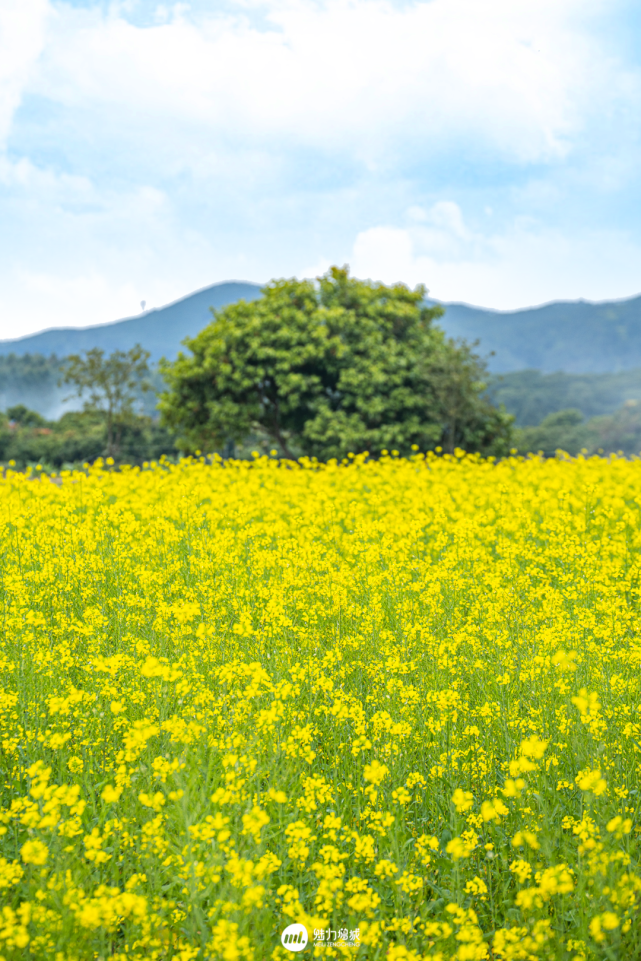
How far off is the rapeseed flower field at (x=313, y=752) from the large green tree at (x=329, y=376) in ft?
54.2

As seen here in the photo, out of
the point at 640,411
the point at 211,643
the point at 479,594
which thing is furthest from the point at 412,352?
the point at 640,411

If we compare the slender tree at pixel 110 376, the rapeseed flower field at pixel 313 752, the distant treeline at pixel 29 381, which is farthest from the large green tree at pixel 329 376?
the distant treeline at pixel 29 381

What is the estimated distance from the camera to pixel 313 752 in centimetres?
343

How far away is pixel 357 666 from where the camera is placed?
14.9 ft

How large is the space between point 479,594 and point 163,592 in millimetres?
2989

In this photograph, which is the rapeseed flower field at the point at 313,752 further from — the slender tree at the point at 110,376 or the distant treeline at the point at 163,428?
the slender tree at the point at 110,376

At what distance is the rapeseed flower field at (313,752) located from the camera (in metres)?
2.46

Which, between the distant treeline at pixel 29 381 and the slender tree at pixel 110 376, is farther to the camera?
the distant treeline at pixel 29 381

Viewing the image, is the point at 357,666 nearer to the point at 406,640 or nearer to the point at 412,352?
the point at 406,640

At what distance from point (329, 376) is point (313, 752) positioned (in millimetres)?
22465

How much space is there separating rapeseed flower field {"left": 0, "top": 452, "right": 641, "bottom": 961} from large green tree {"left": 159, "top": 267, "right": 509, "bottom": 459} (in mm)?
16533

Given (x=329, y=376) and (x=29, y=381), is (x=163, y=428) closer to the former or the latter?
(x=329, y=376)

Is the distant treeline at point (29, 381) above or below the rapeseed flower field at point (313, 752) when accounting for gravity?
above

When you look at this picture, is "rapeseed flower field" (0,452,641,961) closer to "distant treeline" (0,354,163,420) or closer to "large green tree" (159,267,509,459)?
"large green tree" (159,267,509,459)
